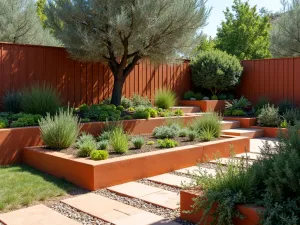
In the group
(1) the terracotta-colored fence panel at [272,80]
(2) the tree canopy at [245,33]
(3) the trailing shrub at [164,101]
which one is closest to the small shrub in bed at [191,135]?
(3) the trailing shrub at [164,101]

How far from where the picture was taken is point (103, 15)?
22.9 ft

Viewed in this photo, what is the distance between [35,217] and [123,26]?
4.53 m

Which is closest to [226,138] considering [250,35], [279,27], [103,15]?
[103,15]

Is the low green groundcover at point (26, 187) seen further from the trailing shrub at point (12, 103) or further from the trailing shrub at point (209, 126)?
the trailing shrub at point (209, 126)

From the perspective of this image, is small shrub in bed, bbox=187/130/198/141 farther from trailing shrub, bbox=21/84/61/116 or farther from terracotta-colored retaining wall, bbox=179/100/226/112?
terracotta-colored retaining wall, bbox=179/100/226/112

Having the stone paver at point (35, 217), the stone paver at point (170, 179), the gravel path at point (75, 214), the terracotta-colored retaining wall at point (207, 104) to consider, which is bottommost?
the gravel path at point (75, 214)

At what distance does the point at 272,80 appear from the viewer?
11.0 metres

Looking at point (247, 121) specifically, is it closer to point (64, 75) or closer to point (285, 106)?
point (285, 106)

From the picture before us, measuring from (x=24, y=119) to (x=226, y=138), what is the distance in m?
3.87

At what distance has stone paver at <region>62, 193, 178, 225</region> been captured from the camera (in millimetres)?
3127

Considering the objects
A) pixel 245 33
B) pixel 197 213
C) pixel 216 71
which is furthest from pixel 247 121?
pixel 245 33

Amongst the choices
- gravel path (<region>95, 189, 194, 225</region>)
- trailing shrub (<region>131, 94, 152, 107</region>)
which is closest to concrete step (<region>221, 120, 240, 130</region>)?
trailing shrub (<region>131, 94, 152, 107</region>)

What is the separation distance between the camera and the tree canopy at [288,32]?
13625 mm

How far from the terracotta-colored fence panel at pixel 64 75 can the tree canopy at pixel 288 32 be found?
681 cm
